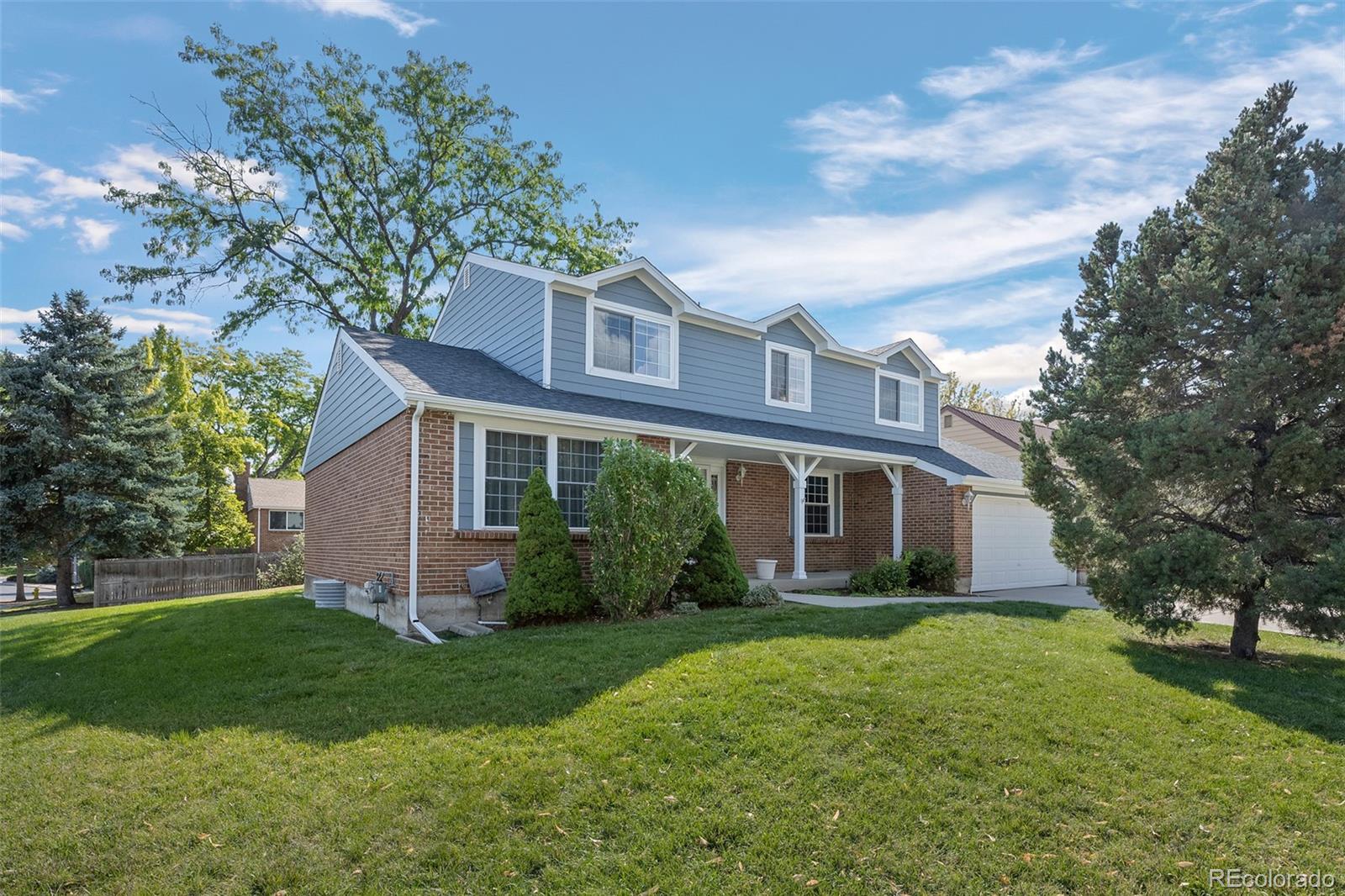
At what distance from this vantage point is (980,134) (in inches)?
402

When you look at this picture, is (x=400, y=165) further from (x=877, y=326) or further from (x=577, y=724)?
(x=577, y=724)

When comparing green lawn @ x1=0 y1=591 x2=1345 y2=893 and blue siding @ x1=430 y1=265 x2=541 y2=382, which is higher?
blue siding @ x1=430 y1=265 x2=541 y2=382

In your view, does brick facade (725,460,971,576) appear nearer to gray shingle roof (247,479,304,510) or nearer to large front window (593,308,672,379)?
large front window (593,308,672,379)

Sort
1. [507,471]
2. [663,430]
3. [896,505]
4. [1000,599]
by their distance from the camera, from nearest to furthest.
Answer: [507,471]
[663,430]
[1000,599]
[896,505]

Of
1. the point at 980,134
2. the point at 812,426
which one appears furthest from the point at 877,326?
the point at 980,134

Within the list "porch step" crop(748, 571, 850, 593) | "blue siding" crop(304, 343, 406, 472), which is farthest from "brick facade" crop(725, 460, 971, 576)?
"blue siding" crop(304, 343, 406, 472)

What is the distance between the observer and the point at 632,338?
13.5 metres

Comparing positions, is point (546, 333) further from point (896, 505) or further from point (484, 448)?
point (896, 505)

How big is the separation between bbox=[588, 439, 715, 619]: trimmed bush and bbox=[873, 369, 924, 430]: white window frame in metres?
9.03

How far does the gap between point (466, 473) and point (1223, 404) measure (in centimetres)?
906

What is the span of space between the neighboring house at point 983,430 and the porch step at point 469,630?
62.3 ft

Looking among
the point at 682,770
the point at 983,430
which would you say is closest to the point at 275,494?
the point at 983,430

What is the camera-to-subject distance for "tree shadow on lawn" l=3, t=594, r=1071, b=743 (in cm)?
601

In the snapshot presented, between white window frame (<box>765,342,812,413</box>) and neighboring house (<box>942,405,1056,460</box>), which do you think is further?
neighboring house (<box>942,405,1056,460</box>)
